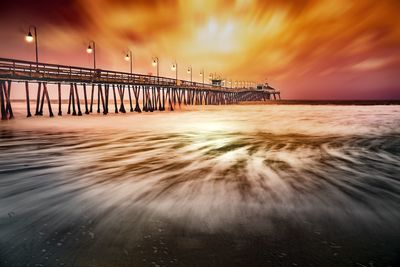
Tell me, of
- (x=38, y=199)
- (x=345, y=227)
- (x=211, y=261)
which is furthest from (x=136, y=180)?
(x=345, y=227)

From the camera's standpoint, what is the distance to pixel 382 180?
5980 mm

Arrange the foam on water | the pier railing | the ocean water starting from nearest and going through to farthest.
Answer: the ocean water, the foam on water, the pier railing

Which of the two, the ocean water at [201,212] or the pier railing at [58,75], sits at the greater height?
the pier railing at [58,75]

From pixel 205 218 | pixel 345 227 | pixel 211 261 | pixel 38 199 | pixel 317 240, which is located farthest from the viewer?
pixel 38 199

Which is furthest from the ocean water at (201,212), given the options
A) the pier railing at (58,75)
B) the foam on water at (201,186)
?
the pier railing at (58,75)

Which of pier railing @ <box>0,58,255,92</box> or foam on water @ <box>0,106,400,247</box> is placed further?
pier railing @ <box>0,58,255,92</box>

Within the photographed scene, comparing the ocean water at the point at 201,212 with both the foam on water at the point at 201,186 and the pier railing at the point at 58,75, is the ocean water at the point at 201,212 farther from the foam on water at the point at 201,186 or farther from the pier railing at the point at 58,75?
the pier railing at the point at 58,75

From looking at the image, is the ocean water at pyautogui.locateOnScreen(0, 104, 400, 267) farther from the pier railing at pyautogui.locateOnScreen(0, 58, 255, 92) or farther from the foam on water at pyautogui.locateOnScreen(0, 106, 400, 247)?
the pier railing at pyautogui.locateOnScreen(0, 58, 255, 92)

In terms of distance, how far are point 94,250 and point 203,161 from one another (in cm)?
516

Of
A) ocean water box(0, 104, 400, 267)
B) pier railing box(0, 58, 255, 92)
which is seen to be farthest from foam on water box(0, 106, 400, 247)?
pier railing box(0, 58, 255, 92)

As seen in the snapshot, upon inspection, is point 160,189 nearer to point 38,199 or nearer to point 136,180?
point 136,180

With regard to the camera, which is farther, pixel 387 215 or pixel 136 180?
pixel 136 180

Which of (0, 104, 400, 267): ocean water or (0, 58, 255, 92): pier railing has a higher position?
(0, 58, 255, 92): pier railing

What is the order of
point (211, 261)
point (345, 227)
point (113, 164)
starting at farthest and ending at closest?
point (113, 164), point (345, 227), point (211, 261)
